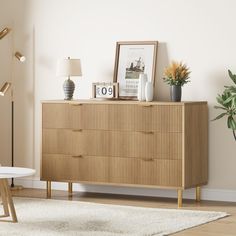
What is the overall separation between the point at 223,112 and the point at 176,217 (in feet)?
4.40

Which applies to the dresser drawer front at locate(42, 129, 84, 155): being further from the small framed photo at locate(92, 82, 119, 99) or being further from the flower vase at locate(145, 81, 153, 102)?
the flower vase at locate(145, 81, 153, 102)

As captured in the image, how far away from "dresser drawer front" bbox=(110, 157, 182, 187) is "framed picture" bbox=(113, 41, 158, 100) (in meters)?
0.68

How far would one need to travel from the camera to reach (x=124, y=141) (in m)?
7.24

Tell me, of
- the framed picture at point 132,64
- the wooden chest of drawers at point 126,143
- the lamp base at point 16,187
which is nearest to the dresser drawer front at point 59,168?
the wooden chest of drawers at point 126,143

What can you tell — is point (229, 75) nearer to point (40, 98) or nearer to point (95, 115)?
point (95, 115)

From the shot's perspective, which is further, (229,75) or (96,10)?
(96,10)

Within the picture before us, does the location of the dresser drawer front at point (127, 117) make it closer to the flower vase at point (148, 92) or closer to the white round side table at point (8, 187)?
the flower vase at point (148, 92)

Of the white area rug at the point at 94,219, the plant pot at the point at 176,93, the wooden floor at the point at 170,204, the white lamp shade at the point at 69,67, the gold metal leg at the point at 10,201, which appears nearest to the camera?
the white area rug at the point at 94,219

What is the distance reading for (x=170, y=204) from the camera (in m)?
7.17

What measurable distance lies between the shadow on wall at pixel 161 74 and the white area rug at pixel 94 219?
1229 mm

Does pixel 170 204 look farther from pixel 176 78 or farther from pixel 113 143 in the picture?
pixel 176 78

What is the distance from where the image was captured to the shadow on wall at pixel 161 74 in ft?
24.7

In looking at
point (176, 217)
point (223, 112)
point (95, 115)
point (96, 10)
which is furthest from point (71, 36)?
point (176, 217)

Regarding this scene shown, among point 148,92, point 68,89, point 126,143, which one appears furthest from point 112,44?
point 126,143
